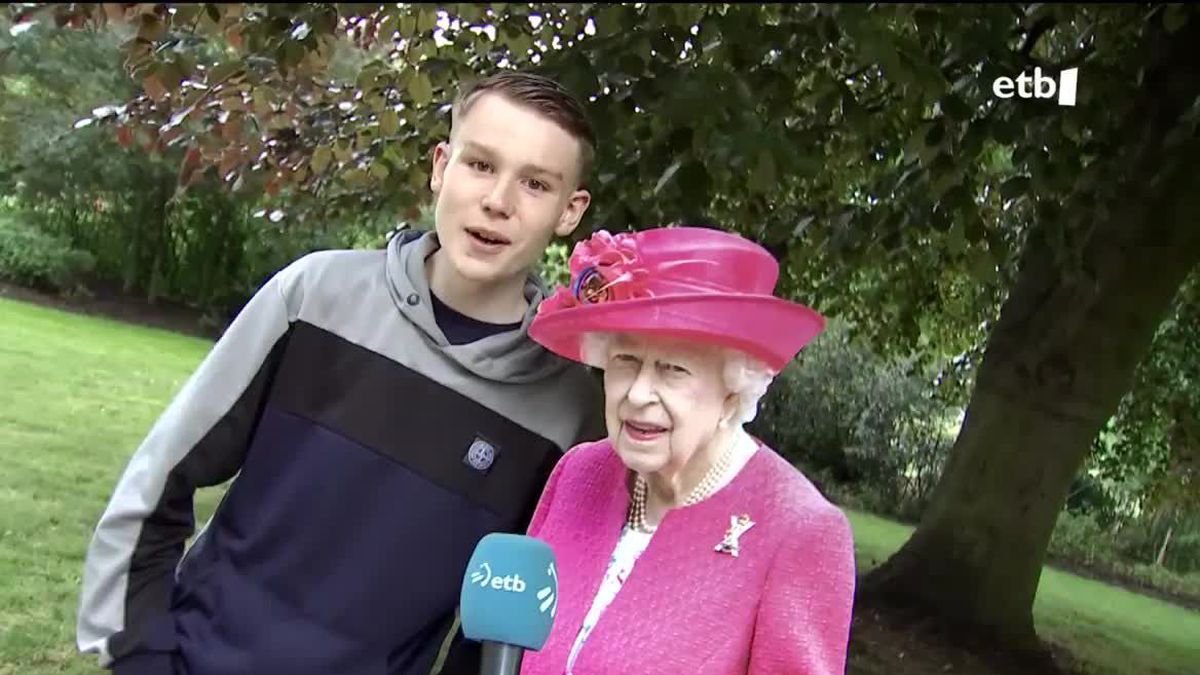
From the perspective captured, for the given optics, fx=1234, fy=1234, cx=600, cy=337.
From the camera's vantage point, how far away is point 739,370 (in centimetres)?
194

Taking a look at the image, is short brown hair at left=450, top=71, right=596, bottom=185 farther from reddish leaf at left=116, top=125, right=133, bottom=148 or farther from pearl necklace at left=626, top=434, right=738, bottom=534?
reddish leaf at left=116, top=125, right=133, bottom=148

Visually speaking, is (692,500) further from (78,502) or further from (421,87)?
(78,502)

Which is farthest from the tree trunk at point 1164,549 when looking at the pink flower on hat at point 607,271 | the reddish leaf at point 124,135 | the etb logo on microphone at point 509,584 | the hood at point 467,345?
the etb logo on microphone at point 509,584

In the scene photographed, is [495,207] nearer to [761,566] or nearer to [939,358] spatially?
[761,566]

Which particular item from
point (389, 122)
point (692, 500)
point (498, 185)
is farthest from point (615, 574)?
point (389, 122)

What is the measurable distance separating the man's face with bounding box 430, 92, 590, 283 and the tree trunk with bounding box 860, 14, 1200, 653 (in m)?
5.12

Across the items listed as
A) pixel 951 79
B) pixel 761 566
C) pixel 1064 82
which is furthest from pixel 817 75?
pixel 761 566

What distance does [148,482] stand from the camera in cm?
215

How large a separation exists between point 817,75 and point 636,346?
305 centimetres

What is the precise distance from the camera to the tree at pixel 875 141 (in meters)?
3.91

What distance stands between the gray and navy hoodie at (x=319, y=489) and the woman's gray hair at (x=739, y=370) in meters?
0.27

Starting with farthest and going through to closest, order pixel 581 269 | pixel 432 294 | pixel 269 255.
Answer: pixel 269 255, pixel 432 294, pixel 581 269

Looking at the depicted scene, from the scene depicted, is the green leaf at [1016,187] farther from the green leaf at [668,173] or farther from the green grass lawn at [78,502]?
the green grass lawn at [78,502]

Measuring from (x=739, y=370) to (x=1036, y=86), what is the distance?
293 centimetres
